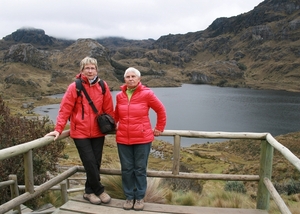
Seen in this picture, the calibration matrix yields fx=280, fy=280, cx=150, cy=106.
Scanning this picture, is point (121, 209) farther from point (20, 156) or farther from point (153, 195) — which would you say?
point (20, 156)

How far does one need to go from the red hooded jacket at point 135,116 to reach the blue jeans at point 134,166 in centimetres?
13

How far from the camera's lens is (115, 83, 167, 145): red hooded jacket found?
373cm

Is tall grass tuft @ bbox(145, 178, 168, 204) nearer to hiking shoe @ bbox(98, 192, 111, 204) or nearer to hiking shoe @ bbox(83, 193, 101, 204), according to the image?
hiking shoe @ bbox(98, 192, 111, 204)

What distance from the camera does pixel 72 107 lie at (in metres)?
3.70

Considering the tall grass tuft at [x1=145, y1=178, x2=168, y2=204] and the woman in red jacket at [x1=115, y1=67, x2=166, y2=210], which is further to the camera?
the tall grass tuft at [x1=145, y1=178, x2=168, y2=204]

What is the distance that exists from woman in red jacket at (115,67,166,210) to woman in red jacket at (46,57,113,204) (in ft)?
0.93

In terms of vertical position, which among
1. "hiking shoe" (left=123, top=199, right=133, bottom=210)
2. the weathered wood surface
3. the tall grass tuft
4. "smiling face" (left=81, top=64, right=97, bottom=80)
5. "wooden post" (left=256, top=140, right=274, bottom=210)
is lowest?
the tall grass tuft

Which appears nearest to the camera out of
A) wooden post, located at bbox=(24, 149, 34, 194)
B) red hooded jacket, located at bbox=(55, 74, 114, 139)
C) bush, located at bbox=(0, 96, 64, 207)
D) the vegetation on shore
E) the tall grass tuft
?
wooden post, located at bbox=(24, 149, 34, 194)

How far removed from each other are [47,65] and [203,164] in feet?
604

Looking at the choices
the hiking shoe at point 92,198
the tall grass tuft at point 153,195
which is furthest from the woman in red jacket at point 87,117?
the tall grass tuft at point 153,195

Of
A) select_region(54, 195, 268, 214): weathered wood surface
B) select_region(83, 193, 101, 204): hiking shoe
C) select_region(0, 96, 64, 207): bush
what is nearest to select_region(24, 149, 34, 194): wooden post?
select_region(54, 195, 268, 214): weathered wood surface

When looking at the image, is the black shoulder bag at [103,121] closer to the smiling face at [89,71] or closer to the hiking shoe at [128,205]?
the smiling face at [89,71]

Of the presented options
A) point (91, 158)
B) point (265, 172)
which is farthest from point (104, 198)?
point (265, 172)

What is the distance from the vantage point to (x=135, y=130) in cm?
373
